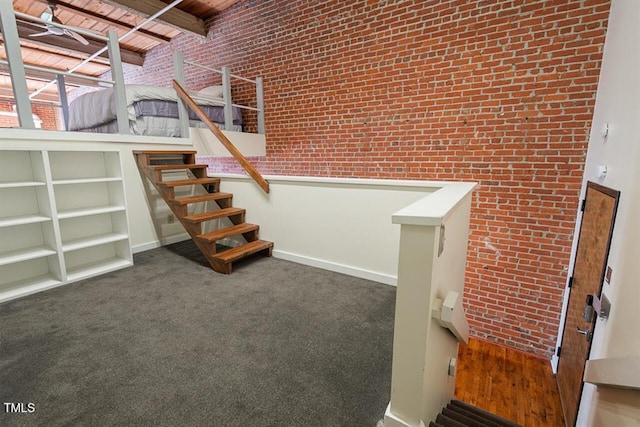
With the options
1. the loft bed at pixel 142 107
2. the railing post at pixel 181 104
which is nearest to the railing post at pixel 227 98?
the loft bed at pixel 142 107

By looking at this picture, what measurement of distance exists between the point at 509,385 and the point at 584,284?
1130 millimetres

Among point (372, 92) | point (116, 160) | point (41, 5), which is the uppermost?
point (41, 5)

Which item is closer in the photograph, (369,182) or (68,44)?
(369,182)

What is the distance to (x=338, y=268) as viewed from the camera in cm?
340

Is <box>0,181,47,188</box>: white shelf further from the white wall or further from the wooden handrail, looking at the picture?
the white wall

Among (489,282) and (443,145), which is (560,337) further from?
(443,145)

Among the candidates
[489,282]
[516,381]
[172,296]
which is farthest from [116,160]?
[516,381]

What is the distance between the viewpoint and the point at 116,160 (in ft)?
10.9

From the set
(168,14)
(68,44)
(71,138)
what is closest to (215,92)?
(168,14)

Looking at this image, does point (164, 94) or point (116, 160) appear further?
point (164, 94)

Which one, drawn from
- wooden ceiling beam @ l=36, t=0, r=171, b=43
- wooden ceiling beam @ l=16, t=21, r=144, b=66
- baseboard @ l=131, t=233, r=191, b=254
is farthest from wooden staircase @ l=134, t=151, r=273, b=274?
wooden ceiling beam @ l=16, t=21, r=144, b=66

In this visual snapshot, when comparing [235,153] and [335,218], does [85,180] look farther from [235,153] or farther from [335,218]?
[335,218]

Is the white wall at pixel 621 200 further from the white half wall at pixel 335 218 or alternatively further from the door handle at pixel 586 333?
the white half wall at pixel 335 218

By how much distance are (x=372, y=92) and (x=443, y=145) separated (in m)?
1.11
